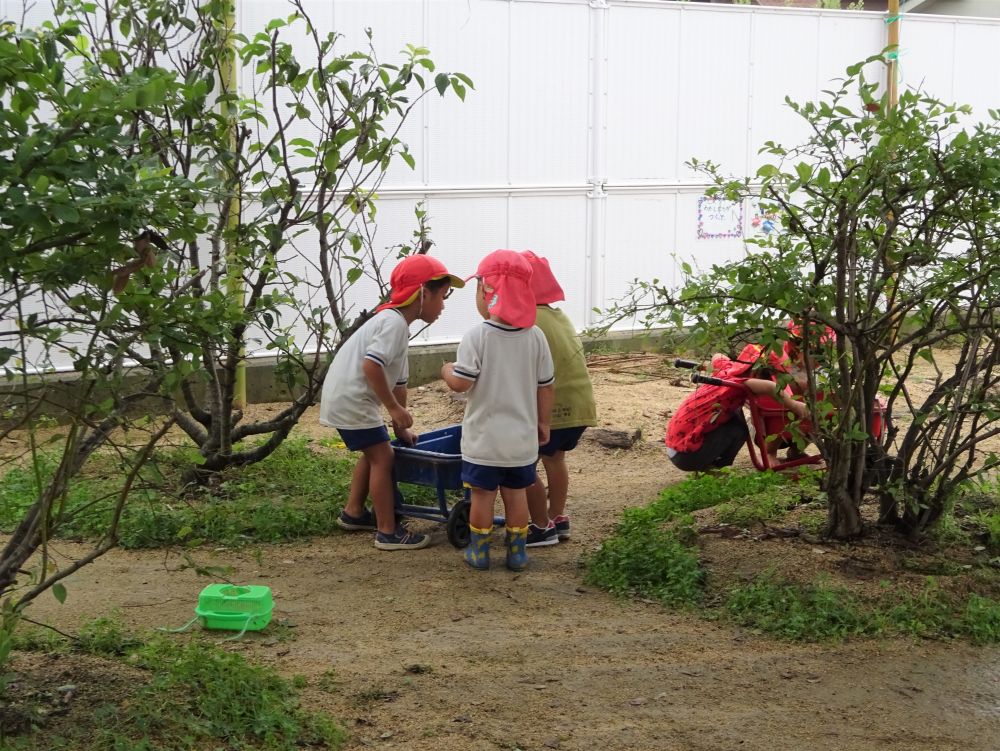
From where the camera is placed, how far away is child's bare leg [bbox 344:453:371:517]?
19.1 ft

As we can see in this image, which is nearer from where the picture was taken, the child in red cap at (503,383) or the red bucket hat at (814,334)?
the red bucket hat at (814,334)

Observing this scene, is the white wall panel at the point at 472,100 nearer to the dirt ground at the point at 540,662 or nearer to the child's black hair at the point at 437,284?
the child's black hair at the point at 437,284

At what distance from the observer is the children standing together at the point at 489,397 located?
511cm

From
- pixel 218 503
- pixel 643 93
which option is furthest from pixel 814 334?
pixel 643 93

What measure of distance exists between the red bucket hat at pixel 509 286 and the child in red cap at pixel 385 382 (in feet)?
1.15

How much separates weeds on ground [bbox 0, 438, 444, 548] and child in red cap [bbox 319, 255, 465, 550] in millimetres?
470

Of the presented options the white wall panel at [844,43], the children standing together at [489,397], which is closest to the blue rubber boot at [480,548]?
the children standing together at [489,397]

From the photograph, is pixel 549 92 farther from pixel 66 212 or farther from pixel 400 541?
pixel 66 212

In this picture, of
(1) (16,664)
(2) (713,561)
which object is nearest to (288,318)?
(2) (713,561)

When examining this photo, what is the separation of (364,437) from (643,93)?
5.95 meters

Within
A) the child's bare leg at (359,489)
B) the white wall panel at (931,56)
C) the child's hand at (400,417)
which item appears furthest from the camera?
the white wall panel at (931,56)

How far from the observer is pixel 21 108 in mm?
2793

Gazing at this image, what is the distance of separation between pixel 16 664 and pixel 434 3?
6777 millimetres

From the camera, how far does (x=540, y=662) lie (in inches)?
164
